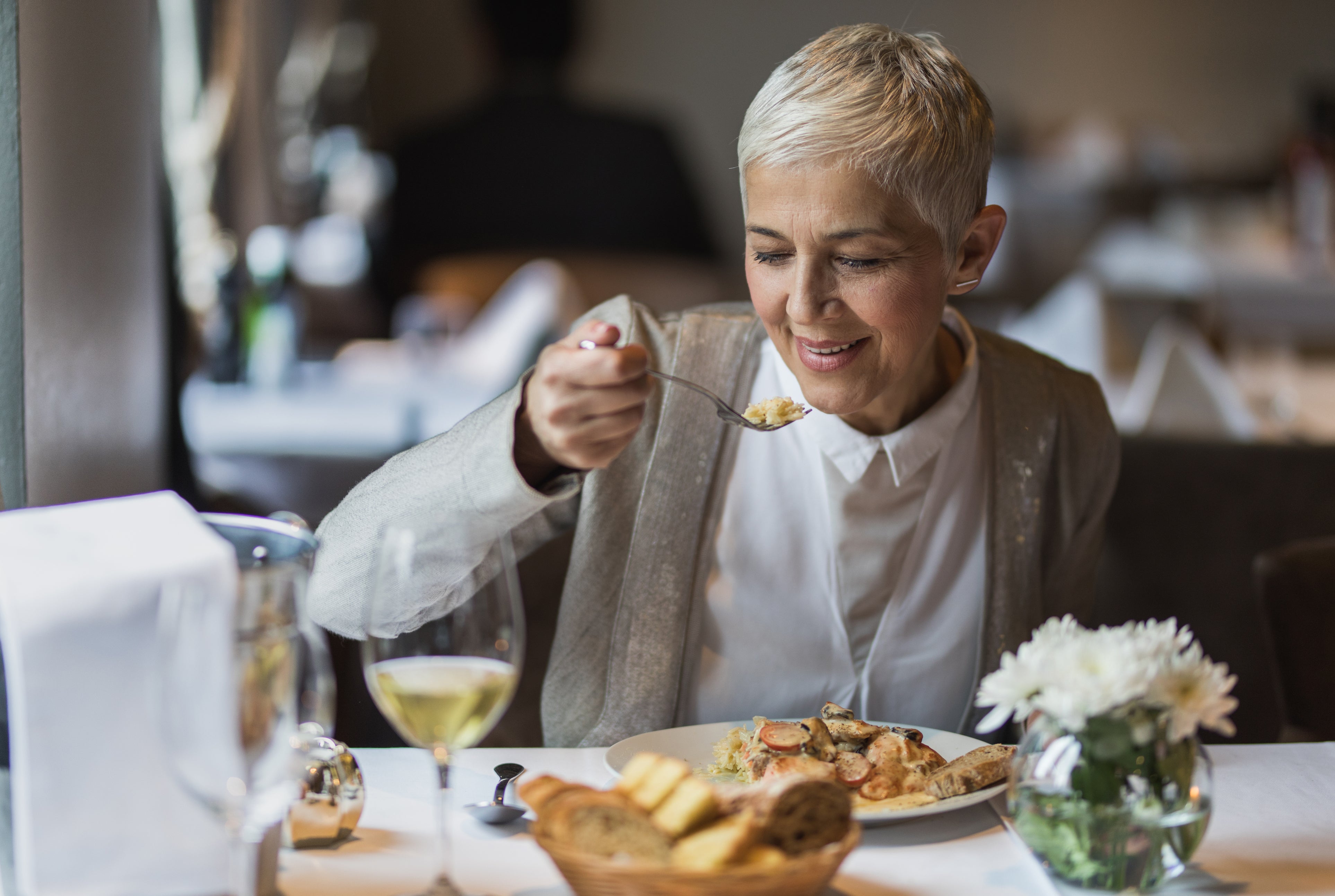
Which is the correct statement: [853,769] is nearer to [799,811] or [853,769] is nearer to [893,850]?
[893,850]

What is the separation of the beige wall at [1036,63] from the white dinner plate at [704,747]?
7.18 meters

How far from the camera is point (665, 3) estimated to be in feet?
27.0

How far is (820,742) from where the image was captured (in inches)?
41.2

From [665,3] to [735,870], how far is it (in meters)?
8.14

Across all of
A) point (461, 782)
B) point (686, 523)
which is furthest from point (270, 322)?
point (461, 782)

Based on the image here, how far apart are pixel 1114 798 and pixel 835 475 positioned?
0.61 m

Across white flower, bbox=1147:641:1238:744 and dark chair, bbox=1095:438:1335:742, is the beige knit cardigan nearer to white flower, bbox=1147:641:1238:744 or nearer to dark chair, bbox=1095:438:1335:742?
white flower, bbox=1147:641:1238:744

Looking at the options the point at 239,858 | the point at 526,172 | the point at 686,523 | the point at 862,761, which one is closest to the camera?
Answer: the point at 239,858

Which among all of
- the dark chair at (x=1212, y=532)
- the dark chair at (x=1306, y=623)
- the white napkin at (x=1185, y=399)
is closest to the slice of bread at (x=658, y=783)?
the dark chair at (x=1306, y=623)

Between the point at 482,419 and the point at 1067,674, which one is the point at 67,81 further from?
the point at 1067,674

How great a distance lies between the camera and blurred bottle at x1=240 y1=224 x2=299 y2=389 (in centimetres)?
305

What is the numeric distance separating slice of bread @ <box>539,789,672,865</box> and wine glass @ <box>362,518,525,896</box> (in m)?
0.07

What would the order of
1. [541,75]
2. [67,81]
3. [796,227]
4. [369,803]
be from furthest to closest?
1. [541,75]
2. [67,81]
3. [796,227]
4. [369,803]

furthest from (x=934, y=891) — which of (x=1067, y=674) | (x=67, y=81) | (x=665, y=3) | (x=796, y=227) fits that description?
(x=665, y=3)
